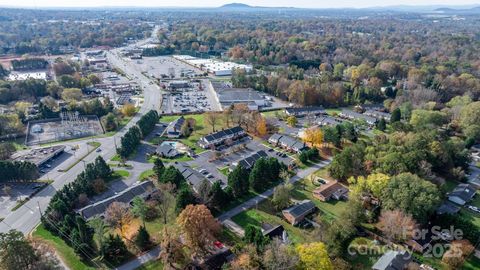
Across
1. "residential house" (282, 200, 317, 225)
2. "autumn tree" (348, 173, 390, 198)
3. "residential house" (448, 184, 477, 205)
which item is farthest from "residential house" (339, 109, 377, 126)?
"residential house" (282, 200, 317, 225)

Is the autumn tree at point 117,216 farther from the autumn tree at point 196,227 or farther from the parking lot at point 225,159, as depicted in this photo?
the parking lot at point 225,159

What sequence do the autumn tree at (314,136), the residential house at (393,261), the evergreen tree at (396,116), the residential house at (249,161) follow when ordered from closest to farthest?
the residential house at (393,261) < the residential house at (249,161) < the autumn tree at (314,136) < the evergreen tree at (396,116)

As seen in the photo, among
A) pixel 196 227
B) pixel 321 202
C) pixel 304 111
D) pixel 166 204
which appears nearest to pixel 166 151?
pixel 166 204

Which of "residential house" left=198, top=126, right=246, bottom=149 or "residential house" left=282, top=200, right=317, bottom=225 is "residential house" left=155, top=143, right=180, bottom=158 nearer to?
"residential house" left=198, top=126, right=246, bottom=149

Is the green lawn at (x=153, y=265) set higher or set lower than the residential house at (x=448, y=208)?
lower

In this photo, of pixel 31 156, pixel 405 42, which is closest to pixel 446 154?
pixel 31 156

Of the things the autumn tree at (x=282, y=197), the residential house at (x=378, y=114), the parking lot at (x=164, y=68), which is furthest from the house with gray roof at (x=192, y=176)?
the parking lot at (x=164, y=68)

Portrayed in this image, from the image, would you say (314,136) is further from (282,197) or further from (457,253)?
(457,253)

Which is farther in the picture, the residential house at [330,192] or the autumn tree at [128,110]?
the autumn tree at [128,110]
